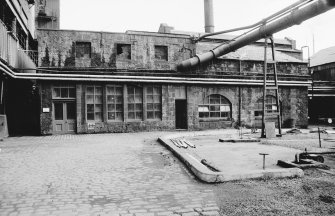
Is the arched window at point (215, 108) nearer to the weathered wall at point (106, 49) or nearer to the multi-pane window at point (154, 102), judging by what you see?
the multi-pane window at point (154, 102)

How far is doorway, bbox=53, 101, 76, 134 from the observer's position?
1595 centimetres

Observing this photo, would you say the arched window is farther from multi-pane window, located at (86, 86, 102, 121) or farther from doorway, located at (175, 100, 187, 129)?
multi-pane window, located at (86, 86, 102, 121)

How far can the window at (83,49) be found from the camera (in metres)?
16.4

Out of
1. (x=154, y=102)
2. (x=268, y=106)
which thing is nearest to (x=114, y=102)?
(x=154, y=102)

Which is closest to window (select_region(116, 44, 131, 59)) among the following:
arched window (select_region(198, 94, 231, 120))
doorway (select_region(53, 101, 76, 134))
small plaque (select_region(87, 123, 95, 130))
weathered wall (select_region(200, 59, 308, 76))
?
doorway (select_region(53, 101, 76, 134))

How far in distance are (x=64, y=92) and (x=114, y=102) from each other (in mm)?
2866

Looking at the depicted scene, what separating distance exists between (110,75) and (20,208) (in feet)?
42.1

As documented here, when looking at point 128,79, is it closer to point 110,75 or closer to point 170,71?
point 110,75

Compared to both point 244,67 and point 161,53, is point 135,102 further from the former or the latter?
point 244,67

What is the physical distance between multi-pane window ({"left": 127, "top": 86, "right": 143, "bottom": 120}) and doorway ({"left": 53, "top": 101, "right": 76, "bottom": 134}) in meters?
3.24

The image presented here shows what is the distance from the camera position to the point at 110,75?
16.5m

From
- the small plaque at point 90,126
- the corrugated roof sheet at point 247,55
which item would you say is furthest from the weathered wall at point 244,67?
the small plaque at point 90,126

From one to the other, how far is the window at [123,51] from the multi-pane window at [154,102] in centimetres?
236

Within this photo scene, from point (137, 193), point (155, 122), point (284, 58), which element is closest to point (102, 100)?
point (155, 122)
